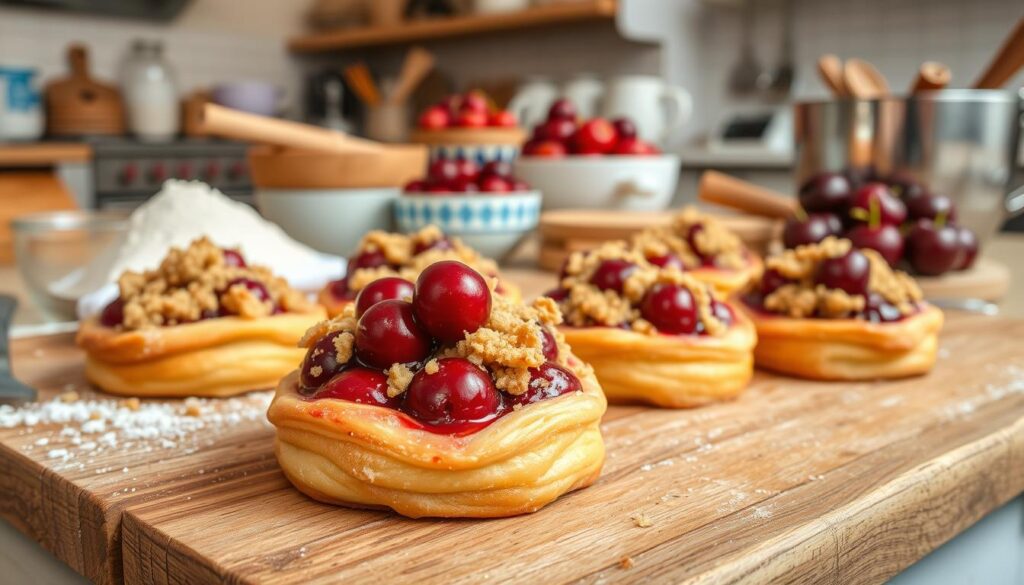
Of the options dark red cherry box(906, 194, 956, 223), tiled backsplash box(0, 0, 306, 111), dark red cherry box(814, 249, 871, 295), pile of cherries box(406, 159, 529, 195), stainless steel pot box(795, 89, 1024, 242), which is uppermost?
tiled backsplash box(0, 0, 306, 111)

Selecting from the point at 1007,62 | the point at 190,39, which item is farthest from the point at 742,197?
the point at 190,39

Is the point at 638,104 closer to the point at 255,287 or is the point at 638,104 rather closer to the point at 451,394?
the point at 255,287

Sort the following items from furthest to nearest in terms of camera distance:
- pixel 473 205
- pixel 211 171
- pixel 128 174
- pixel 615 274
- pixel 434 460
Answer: pixel 211 171 < pixel 128 174 < pixel 473 205 < pixel 615 274 < pixel 434 460

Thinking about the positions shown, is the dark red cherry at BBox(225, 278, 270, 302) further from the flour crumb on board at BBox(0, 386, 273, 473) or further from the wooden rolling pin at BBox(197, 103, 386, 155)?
the wooden rolling pin at BBox(197, 103, 386, 155)

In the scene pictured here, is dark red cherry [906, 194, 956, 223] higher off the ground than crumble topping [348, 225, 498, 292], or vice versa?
dark red cherry [906, 194, 956, 223]

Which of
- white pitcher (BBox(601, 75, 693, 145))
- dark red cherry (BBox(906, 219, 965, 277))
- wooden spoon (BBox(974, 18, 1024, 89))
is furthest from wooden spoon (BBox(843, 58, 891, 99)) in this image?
white pitcher (BBox(601, 75, 693, 145))
